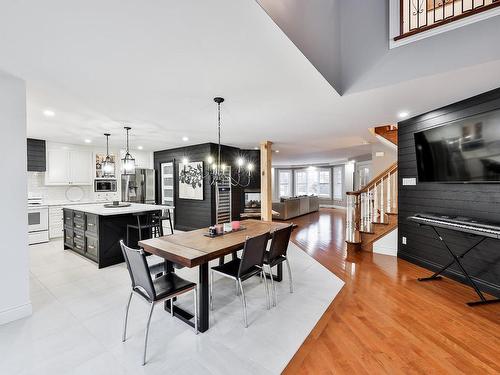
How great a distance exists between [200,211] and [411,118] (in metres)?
5.15

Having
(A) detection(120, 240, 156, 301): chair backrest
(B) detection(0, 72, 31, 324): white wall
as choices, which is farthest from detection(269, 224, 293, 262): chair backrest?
(B) detection(0, 72, 31, 324): white wall

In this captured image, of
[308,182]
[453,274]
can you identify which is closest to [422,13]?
[453,274]

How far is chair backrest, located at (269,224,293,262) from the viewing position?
8.88 ft

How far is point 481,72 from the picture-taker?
2.35 metres

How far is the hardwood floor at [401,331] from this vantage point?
70.4 inches

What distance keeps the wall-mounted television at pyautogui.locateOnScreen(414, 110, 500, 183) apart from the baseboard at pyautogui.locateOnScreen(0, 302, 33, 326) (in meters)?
5.32

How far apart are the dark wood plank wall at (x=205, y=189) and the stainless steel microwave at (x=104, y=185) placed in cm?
129

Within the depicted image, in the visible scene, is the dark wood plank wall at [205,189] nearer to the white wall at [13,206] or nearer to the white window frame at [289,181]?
the white wall at [13,206]

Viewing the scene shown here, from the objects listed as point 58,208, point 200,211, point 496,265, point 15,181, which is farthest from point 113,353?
point 58,208

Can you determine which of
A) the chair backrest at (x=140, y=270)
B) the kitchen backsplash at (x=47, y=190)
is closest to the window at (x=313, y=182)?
the kitchen backsplash at (x=47, y=190)

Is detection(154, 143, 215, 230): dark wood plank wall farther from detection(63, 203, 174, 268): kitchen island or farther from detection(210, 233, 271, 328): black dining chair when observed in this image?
detection(210, 233, 271, 328): black dining chair

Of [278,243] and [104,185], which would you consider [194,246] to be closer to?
[278,243]

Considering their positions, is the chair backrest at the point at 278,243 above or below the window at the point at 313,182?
below

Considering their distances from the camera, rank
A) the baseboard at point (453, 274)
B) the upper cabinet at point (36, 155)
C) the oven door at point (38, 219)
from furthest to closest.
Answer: the upper cabinet at point (36, 155) → the oven door at point (38, 219) → the baseboard at point (453, 274)
